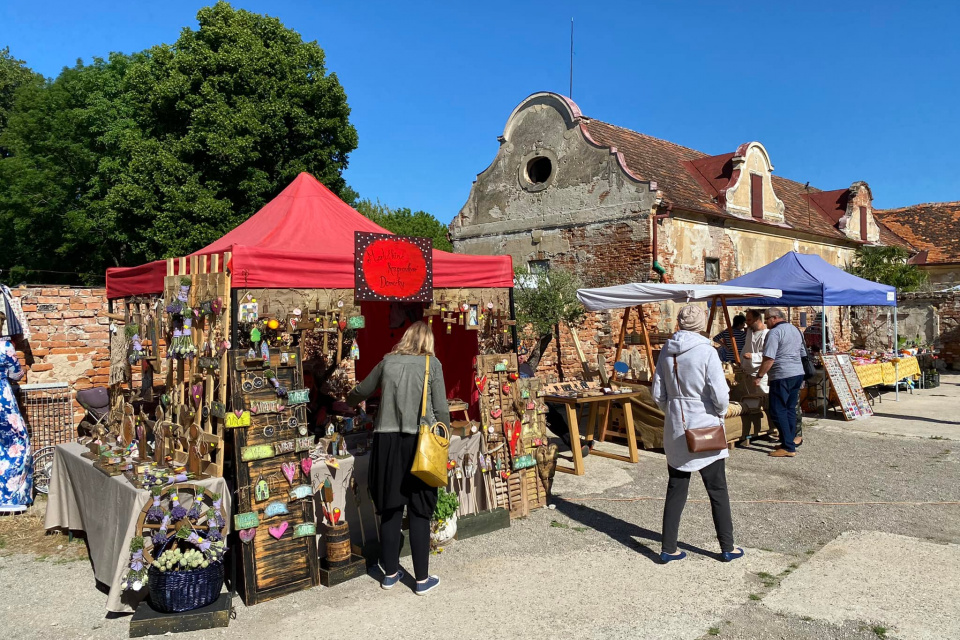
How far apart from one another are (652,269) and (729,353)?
10.5ft

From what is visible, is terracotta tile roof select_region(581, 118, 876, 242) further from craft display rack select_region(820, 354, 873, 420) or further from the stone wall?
craft display rack select_region(820, 354, 873, 420)

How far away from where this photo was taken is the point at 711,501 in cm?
481

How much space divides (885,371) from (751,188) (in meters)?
6.74

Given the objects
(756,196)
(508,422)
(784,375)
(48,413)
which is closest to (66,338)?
(48,413)

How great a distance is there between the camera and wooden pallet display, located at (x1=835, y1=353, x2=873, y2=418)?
1143cm

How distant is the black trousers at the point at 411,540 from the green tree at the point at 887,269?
70.6ft

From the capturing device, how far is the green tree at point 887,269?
21.4 meters

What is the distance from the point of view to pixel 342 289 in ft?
17.7

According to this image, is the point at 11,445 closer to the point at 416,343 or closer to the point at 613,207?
the point at 416,343

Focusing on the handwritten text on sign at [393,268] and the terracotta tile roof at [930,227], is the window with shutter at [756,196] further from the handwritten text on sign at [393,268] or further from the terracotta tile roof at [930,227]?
the handwritten text on sign at [393,268]

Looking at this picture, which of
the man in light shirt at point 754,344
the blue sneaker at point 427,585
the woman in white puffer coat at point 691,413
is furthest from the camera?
the man in light shirt at point 754,344

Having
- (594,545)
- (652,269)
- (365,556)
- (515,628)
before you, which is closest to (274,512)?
(365,556)

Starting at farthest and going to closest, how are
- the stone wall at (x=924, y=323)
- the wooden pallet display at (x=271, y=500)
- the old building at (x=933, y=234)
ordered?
the old building at (x=933, y=234) < the stone wall at (x=924, y=323) < the wooden pallet display at (x=271, y=500)

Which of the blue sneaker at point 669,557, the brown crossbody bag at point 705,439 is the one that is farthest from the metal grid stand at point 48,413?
the brown crossbody bag at point 705,439
